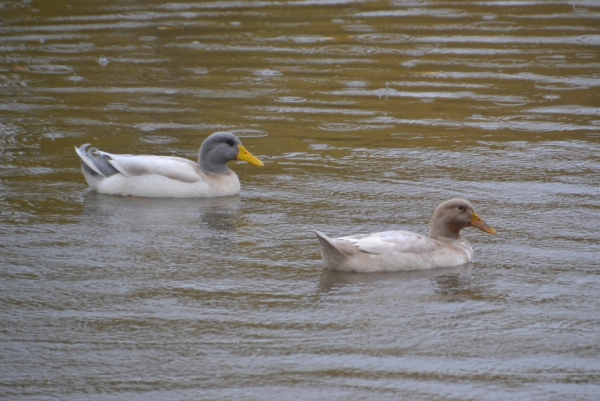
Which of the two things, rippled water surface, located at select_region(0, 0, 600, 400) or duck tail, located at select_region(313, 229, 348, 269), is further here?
duck tail, located at select_region(313, 229, 348, 269)

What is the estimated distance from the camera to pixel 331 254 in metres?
7.91

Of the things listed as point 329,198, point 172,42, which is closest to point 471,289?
point 329,198

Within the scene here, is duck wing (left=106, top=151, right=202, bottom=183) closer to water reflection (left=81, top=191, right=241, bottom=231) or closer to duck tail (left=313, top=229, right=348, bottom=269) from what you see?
water reflection (left=81, top=191, right=241, bottom=231)

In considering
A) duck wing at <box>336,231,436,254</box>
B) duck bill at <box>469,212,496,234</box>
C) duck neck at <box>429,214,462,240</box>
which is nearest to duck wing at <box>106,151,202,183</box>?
duck wing at <box>336,231,436,254</box>

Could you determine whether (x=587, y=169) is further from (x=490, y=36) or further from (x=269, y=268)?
(x=490, y=36)

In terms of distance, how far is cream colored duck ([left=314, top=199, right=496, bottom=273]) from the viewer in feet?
26.1

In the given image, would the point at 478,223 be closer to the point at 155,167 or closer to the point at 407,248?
the point at 407,248

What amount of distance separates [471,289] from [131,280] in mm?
2503

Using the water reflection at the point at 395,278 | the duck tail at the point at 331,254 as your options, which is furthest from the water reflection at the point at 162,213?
the water reflection at the point at 395,278

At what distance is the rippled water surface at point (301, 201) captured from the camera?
639 cm

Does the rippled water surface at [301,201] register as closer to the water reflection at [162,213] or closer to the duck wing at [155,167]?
the water reflection at [162,213]

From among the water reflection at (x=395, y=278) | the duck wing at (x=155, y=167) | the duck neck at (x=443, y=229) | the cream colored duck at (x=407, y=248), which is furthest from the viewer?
the duck wing at (x=155, y=167)

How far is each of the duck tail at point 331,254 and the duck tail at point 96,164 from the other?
10.3ft

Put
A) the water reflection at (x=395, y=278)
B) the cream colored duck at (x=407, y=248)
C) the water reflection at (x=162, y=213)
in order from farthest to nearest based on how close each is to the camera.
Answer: the water reflection at (x=162, y=213), the cream colored duck at (x=407, y=248), the water reflection at (x=395, y=278)
